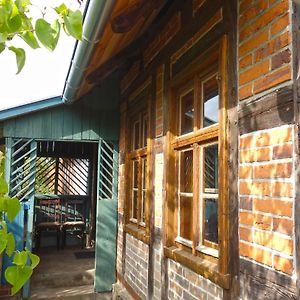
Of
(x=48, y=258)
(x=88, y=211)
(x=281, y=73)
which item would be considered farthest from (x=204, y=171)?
(x=88, y=211)

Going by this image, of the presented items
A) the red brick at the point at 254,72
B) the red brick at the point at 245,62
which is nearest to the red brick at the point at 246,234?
the red brick at the point at 254,72

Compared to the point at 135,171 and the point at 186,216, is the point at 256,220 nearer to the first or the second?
the point at 186,216

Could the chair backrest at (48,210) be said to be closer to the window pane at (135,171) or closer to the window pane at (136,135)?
the window pane at (135,171)

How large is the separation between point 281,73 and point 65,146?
9.13 m

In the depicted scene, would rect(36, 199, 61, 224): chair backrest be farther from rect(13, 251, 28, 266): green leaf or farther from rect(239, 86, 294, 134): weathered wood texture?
rect(13, 251, 28, 266): green leaf

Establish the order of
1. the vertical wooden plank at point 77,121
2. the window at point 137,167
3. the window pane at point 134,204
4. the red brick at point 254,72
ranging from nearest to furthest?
the red brick at point 254,72 < the window at point 137,167 < the window pane at point 134,204 < the vertical wooden plank at point 77,121

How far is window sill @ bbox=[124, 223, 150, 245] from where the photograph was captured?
4277mm

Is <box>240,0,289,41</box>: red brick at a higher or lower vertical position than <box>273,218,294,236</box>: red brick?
higher

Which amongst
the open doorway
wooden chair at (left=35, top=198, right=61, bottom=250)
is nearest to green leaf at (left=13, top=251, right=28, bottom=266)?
the open doorway

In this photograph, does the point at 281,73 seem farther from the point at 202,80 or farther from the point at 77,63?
the point at 77,63

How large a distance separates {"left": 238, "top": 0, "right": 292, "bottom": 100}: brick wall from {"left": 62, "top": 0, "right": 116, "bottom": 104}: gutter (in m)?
1.10

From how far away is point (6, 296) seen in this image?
219 inches

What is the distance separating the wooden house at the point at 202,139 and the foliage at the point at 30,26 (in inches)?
50.0

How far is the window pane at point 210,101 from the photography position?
300 centimetres
